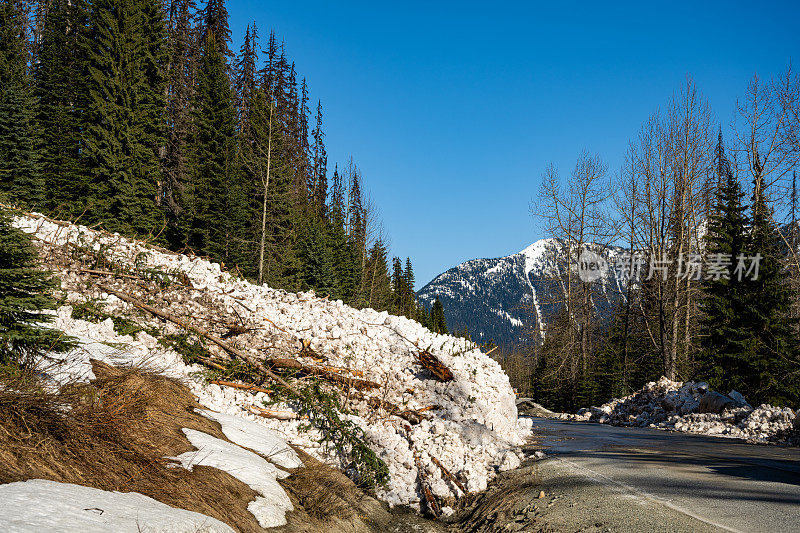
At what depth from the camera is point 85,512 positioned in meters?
2.30

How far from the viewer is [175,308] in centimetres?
730

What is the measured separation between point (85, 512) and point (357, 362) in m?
4.92

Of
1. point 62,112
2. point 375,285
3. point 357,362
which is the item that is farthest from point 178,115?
point 357,362

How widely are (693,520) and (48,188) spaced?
26316 millimetres

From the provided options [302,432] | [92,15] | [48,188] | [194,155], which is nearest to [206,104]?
[194,155]

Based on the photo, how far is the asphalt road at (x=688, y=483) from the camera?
12.5ft

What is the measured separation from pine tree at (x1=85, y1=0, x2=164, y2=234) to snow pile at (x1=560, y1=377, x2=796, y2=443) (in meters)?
21.0

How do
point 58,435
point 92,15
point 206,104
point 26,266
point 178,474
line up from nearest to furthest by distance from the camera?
point 58,435 < point 178,474 < point 26,266 < point 92,15 < point 206,104

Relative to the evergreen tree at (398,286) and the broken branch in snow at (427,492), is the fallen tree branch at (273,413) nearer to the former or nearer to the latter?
the broken branch in snow at (427,492)

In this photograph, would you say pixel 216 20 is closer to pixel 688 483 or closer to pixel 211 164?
pixel 211 164

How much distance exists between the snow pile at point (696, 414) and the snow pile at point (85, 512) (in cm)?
1155

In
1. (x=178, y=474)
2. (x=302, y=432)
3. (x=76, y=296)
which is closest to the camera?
(x=178, y=474)

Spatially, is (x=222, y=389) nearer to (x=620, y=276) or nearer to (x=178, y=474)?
(x=178, y=474)

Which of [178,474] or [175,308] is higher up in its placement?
[175,308]
